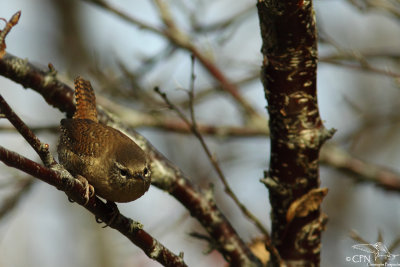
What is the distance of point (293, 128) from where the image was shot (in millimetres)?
2396

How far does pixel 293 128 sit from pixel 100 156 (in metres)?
0.93

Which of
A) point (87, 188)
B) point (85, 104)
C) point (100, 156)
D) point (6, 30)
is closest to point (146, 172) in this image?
point (100, 156)

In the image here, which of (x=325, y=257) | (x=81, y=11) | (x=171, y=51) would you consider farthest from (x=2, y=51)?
(x=81, y=11)

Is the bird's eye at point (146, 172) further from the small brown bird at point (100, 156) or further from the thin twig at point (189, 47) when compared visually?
the thin twig at point (189, 47)

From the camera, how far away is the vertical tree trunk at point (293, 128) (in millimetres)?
2182

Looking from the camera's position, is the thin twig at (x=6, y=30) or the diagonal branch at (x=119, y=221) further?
the diagonal branch at (x=119, y=221)

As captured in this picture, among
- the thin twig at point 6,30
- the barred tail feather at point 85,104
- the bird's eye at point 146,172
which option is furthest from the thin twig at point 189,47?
the thin twig at point 6,30

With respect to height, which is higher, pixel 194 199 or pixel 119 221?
pixel 194 199

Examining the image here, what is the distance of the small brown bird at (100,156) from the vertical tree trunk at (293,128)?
630mm

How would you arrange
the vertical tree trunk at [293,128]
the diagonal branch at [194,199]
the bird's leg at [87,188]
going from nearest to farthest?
1. the bird's leg at [87,188]
2. the vertical tree trunk at [293,128]
3. the diagonal branch at [194,199]

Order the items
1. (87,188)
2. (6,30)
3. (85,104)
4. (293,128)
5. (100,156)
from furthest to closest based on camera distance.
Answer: (85,104)
(100,156)
(293,128)
(87,188)
(6,30)

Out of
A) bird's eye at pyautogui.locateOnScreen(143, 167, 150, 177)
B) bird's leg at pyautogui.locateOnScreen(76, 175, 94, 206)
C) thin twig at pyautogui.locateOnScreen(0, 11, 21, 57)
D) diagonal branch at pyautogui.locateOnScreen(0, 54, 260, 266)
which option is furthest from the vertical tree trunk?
thin twig at pyautogui.locateOnScreen(0, 11, 21, 57)

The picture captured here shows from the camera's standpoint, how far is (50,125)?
11.6 ft

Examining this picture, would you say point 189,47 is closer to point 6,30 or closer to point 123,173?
point 123,173
